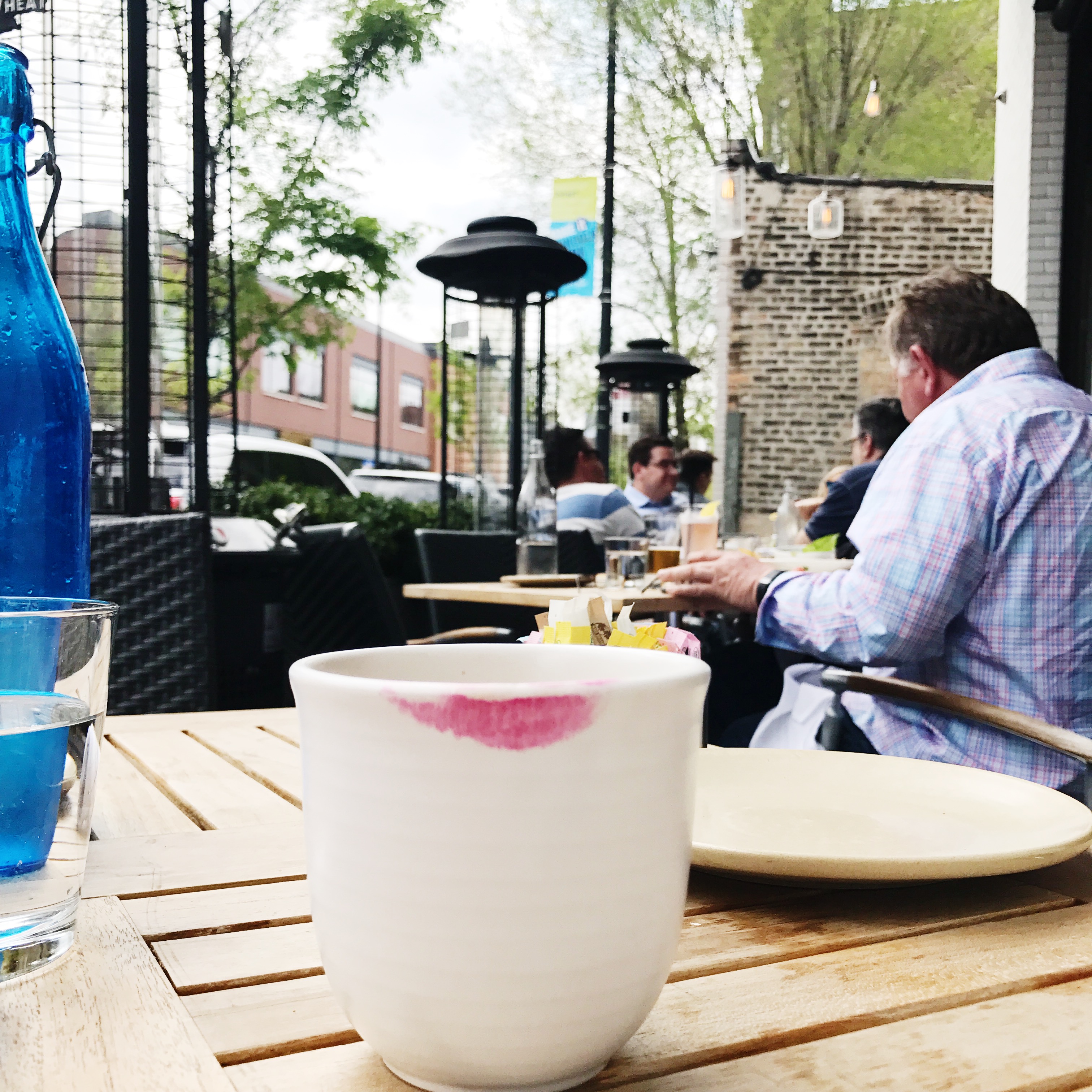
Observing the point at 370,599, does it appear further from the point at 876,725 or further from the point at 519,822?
the point at 519,822

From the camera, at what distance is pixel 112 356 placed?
214 cm

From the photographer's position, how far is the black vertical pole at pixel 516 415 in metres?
5.82

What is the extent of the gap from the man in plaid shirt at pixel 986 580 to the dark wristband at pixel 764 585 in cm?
21

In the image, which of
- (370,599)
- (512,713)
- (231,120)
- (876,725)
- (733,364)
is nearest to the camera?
(512,713)

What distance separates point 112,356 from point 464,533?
1990 millimetres

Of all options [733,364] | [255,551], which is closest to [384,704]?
[255,551]

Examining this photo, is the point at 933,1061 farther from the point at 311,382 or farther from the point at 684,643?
the point at 311,382

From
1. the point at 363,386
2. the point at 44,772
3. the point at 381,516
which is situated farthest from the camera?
the point at 363,386

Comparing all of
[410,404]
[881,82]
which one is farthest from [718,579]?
[410,404]

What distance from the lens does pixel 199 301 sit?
8.36 ft

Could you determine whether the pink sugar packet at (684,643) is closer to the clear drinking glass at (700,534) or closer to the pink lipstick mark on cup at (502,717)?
the pink lipstick mark on cup at (502,717)

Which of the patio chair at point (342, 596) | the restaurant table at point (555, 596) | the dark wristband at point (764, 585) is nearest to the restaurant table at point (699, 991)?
the dark wristband at point (764, 585)

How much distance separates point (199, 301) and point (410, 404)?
85.4 ft

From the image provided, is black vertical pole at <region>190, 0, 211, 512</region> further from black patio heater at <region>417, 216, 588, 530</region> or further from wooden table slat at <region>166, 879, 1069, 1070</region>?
black patio heater at <region>417, 216, 588, 530</region>
